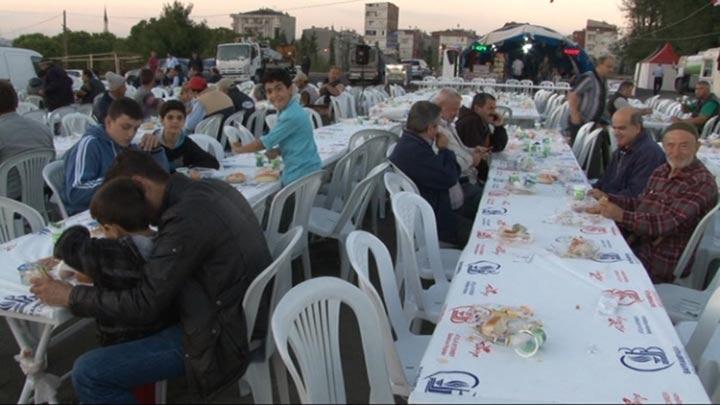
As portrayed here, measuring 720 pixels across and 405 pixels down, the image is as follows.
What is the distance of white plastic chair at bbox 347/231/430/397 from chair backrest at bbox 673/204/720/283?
162cm

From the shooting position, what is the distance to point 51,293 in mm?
2164

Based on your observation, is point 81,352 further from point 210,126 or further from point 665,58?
point 665,58

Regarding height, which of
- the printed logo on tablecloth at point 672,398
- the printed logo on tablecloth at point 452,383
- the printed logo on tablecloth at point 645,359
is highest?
the printed logo on tablecloth at point 645,359

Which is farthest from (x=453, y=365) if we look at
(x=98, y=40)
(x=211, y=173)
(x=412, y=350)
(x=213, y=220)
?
(x=98, y=40)

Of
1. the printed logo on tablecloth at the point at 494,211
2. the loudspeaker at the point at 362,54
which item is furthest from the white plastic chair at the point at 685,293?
the loudspeaker at the point at 362,54

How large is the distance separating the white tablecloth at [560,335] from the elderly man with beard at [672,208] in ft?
0.76

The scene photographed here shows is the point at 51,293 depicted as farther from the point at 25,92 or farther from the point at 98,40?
the point at 98,40

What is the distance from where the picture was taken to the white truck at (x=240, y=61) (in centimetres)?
2425

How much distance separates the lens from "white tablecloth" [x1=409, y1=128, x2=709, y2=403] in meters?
1.61

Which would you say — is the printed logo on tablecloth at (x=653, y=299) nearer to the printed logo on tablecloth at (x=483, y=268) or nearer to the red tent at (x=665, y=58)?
the printed logo on tablecloth at (x=483, y=268)

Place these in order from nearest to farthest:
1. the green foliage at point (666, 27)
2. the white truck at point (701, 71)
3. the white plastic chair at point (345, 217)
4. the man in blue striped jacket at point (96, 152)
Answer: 1. the man in blue striped jacket at point (96, 152)
2. the white plastic chair at point (345, 217)
3. the white truck at point (701, 71)
4. the green foliage at point (666, 27)

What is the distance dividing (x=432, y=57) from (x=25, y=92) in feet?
172

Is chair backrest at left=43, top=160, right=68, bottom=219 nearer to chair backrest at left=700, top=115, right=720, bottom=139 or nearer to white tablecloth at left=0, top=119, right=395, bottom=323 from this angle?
white tablecloth at left=0, top=119, right=395, bottom=323

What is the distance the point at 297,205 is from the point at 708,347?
225 cm
